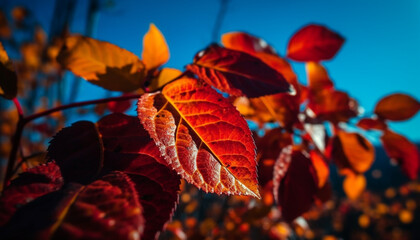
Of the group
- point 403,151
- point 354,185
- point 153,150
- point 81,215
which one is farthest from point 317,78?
point 81,215

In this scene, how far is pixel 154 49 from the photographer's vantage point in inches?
19.4

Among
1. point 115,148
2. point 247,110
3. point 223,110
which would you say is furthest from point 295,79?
point 115,148

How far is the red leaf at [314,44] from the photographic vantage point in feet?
2.03

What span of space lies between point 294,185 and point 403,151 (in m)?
0.44

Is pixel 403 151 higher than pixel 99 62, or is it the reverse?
pixel 99 62

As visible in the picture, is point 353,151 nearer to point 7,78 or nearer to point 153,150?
point 153,150

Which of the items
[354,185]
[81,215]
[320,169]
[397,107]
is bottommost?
[354,185]

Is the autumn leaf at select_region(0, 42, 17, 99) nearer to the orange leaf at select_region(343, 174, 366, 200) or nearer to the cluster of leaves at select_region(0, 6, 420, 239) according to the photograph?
the cluster of leaves at select_region(0, 6, 420, 239)

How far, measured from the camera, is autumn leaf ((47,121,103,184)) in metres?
0.26

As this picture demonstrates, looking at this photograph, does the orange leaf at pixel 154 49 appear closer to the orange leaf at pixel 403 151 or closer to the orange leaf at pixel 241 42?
the orange leaf at pixel 241 42

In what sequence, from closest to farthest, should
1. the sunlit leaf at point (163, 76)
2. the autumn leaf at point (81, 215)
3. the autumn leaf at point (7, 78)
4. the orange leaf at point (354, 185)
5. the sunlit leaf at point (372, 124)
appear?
the autumn leaf at point (81, 215) < the autumn leaf at point (7, 78) < the sunlit leaf at point (163, 76) < the sunlit leaf at point (372, 124) < the orange leaf at point (354, 185)

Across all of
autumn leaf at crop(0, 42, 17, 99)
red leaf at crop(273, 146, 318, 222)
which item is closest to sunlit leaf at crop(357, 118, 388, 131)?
red leaf at crop(273, 146, 318, 222)

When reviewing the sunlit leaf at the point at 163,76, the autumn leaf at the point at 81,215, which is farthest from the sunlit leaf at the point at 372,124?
the autumn leaf at the point at 81,215

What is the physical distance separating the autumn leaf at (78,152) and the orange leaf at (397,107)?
0.81 m
